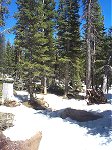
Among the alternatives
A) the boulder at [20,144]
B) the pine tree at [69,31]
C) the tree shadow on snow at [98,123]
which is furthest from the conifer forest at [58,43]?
the boulder at [20,144]

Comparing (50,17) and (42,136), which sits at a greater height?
(50,17)

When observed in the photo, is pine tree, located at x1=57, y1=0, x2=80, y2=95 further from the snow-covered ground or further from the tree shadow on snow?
the tree shadow on snow

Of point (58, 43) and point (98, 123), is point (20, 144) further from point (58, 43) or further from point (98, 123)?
point (58, 43)

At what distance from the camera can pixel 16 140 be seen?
51.7ft

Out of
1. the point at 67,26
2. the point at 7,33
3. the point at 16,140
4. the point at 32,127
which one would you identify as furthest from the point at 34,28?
the point at 16,140

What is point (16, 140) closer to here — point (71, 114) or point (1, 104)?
point (71, 114)

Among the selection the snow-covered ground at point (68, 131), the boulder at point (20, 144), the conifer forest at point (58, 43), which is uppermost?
the conifer forest at point (58, 43)

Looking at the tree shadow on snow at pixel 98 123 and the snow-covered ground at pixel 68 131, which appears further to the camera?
the tree shadow on snow at pixel 98 123

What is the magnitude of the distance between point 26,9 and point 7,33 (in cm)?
1038

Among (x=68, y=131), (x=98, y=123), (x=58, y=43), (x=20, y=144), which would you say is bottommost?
(x=20, y=144)

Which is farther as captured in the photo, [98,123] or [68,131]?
[98,123]

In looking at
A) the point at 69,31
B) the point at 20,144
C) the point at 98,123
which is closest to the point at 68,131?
the point at 98,123

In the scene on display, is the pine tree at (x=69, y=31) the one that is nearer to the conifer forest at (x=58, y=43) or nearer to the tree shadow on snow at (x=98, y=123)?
the conifer forest at (x=58, y=43)

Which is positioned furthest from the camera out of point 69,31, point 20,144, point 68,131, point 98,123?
point 69,31
